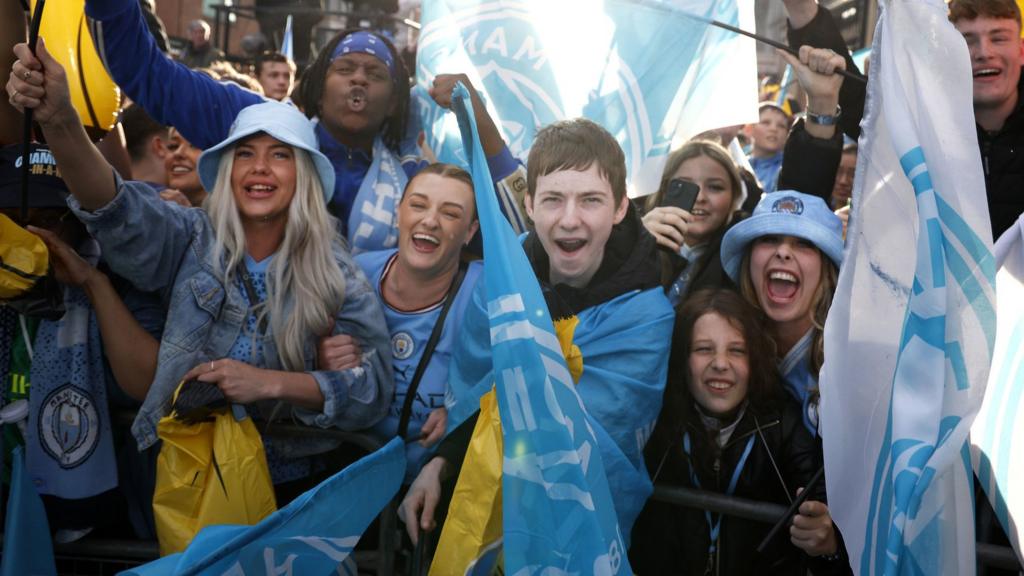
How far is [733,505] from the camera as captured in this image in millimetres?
2668

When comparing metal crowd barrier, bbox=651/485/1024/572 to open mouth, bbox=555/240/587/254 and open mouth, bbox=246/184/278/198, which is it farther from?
open mouth, bbox=246/184/278/198

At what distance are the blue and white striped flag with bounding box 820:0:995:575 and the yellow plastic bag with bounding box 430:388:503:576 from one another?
0.77 meters

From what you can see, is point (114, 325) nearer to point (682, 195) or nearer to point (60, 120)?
Answer: point (60, 120)

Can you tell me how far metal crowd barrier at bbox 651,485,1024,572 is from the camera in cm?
251

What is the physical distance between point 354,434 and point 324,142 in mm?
1197

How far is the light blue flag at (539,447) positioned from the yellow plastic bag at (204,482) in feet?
2.74

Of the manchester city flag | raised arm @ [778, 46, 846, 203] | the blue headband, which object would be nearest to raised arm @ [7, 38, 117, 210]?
the manchester city flag

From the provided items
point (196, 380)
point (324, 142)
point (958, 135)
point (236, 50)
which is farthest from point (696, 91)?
point (236, 50)

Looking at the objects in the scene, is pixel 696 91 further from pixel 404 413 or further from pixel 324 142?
pixel 404 413

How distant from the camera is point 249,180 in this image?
317 cm

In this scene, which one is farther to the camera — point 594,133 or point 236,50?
point 236,50

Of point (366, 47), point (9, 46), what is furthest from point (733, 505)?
point (9, 46)

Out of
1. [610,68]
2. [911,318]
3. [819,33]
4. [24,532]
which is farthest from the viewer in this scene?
[610,68]

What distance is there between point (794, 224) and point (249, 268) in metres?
1.63
